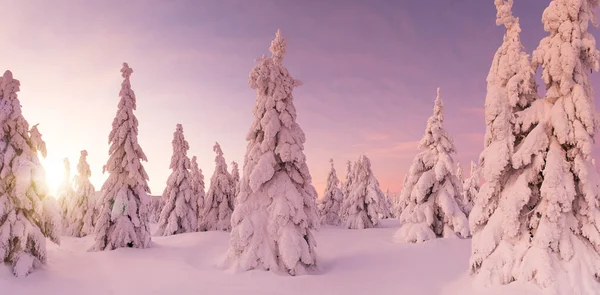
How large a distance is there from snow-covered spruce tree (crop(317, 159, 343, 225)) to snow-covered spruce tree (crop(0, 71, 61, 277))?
30710 millimetres

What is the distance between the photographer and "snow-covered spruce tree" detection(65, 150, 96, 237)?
39094 millimetres

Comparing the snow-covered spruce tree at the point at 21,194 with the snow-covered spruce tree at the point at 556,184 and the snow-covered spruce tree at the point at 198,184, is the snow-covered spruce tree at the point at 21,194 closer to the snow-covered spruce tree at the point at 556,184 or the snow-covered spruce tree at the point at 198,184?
the snow-covered spruce tree at the point at 556,184

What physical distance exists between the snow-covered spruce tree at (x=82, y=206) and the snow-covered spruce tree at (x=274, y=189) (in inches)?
1075

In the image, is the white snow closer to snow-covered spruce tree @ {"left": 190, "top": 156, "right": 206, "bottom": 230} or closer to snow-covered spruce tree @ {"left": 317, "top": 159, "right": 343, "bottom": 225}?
snow-covered spruce tree @ {"left": 190, "top": 156, "right": 206, "bottom": 230}

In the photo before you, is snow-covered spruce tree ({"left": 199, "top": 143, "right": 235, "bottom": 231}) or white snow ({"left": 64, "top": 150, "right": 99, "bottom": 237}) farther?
white snow ({"left": 64, "top": 150, "right": 99, "bottom": 237})

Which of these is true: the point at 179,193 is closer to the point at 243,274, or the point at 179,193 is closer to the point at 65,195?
the point at 65,195

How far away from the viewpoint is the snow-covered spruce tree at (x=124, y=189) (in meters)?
23.9

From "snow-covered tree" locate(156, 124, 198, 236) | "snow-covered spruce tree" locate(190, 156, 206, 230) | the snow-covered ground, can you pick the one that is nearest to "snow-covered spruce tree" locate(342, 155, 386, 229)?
the snow-covered ground

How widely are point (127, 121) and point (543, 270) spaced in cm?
2414

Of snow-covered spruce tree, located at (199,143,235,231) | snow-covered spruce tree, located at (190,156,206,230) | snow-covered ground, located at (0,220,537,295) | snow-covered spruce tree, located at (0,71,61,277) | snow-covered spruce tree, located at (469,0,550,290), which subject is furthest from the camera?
snow-covered spruce tree, located at (190,156,206,230)

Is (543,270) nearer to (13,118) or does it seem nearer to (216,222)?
(13,118)

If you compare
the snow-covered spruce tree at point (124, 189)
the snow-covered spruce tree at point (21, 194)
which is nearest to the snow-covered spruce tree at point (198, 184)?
the snow-covered spruce tree at point (124, 189)

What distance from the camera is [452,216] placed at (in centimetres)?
2575

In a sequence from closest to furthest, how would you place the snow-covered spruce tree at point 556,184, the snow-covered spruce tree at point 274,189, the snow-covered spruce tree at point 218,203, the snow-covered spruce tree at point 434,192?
the snow-covered spruce tree at point 556,184 < the snow-covered spruce tree at point 274,189 < the snow-covered spruce tree at point 434,192 < the snow-covered spruce tree at point 218,203
